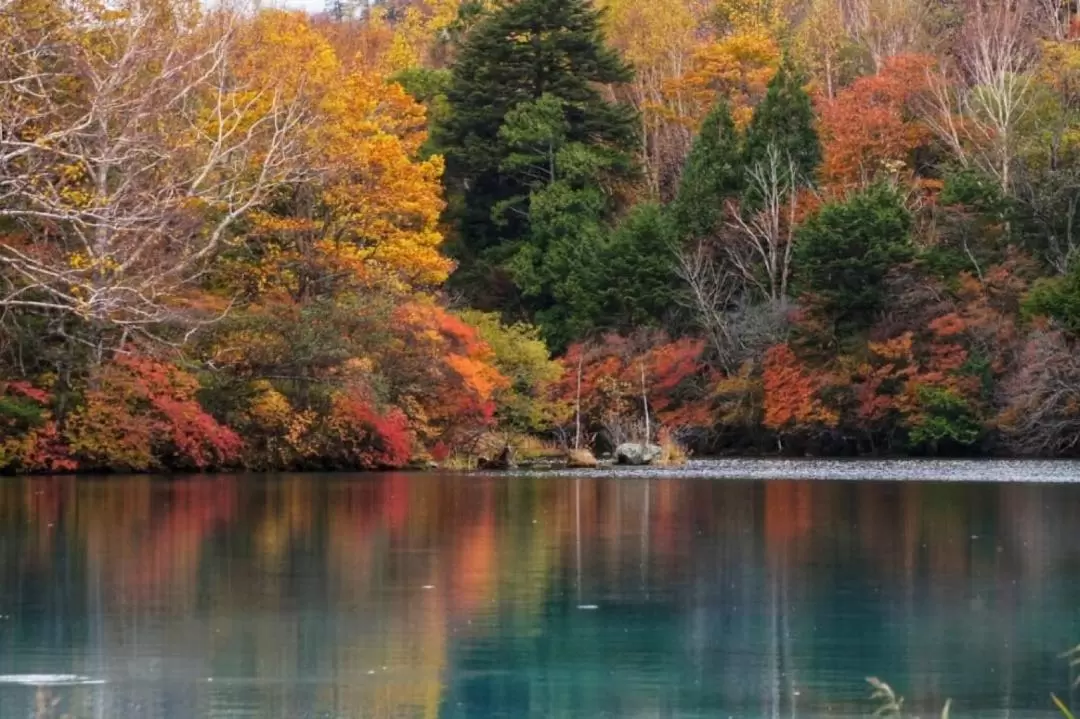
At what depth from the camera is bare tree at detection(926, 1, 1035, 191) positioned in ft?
178

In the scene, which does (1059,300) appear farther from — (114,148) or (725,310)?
(114,148)

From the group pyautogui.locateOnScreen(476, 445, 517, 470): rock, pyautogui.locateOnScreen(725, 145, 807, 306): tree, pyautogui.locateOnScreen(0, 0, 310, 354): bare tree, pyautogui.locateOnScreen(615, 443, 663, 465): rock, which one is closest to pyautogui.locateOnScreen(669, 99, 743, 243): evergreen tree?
pyautogui.locateOnScreen(725, 145, 807, 306): tree

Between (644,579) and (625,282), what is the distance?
36.7 meters

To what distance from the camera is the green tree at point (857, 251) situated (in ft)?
164

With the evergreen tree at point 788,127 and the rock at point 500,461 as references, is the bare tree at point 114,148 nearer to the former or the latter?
the rock at point 500,461

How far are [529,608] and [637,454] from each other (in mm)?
29196

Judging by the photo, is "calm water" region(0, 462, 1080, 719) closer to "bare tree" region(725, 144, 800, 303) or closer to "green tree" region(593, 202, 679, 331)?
"green tree" region(593, 202, 679, 331)

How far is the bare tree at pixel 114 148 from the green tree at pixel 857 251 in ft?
54.4

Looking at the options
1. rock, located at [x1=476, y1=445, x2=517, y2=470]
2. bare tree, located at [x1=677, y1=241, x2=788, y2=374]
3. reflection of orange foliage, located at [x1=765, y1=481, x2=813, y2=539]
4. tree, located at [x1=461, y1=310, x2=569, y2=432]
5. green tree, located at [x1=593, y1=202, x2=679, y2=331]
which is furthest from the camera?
green tree, located at [x1=593, y1=202, x2=679, y2=331]

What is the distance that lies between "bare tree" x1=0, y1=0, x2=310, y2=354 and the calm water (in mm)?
2663

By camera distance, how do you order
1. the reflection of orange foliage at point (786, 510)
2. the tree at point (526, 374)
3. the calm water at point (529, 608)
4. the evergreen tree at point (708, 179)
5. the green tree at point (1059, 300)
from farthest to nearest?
the evergreen tree at point (708, 179) < the tree at point (526, 374) < the green tree at point (1059, 300) < the reflection of orange foliage at point (786, 510) < the calm water at point (529, 608)

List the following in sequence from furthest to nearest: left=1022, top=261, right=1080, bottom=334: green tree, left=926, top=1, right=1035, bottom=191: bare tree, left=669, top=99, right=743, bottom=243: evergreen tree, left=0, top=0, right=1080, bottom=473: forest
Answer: left=669, top=99, right=743, bottom=243: evergreen tree, left=926, top=1, right=1035, bottom=191: bare tree, left=1022, top=261, right=1080, bottom=334: green tree, left=0, top=0, right=1080, bottom=473: forest

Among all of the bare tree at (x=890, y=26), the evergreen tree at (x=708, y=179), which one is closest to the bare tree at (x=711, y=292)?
the evergreen tree at (x=708, y=179)

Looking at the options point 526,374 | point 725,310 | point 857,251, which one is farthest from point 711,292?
point 526,374
